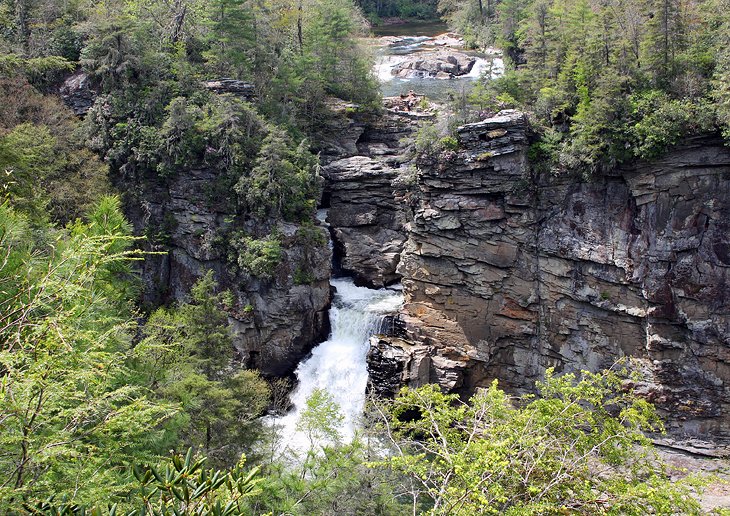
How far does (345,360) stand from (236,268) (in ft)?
19.4

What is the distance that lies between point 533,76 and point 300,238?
11.5 m

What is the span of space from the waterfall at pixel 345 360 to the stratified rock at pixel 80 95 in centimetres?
1472

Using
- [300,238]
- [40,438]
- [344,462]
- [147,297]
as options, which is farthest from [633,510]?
[147,297]

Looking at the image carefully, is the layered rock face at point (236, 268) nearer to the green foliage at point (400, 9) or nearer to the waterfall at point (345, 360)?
the waterfall at point (345, 360)

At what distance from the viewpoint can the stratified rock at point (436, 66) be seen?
3659 cm

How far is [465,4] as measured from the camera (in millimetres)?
40781

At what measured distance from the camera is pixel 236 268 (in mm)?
22688

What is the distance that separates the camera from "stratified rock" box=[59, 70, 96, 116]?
25297 mm

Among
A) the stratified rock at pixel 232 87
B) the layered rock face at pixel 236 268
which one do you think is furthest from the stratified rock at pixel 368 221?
the stratified rock at pixel 232 87

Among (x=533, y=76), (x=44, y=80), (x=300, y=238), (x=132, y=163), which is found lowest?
(x=300, y=238)

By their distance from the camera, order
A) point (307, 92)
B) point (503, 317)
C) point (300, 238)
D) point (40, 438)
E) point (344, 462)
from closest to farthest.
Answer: point (40, 438)
point (344, 462)
point (503, 317)
point (300, 238)
point (307, 92)

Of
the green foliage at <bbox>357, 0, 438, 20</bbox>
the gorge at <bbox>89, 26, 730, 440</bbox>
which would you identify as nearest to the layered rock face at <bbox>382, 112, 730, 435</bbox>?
the gorge at <bbox>89, 26, 730, 440</bbox>

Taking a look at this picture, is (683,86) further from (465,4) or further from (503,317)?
(465,4)

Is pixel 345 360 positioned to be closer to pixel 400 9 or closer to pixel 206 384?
pixel 206 384
